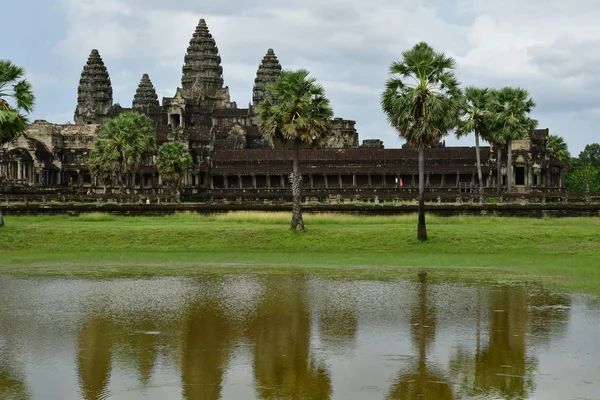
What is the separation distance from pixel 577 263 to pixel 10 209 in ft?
119

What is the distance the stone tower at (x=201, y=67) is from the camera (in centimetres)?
13900

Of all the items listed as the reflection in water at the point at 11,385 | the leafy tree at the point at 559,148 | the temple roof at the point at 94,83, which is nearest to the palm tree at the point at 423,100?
the reflection in water at the point at 11,385

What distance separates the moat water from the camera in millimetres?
13484

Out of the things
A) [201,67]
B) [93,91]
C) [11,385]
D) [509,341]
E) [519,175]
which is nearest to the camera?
[11,385]

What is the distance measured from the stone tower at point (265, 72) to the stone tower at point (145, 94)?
23448 mm

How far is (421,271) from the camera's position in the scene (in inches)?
1145

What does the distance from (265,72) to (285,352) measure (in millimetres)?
126089

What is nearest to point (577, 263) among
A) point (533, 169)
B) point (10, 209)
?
point (10, 209)

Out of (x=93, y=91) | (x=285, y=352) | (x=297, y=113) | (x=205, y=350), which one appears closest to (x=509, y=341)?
(x=285, y=352)

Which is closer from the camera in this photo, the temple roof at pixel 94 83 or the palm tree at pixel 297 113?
the palm tree at pixel 297 113

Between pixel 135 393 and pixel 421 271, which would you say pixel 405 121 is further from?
pixel 135 393

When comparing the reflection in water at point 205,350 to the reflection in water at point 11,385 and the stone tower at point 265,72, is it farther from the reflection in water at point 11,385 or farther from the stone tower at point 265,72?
the stone tower at point 265,72

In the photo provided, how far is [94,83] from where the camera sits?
145m

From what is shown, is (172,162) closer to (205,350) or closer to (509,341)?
(205,350)
